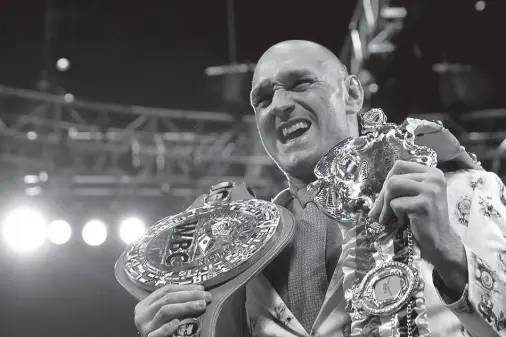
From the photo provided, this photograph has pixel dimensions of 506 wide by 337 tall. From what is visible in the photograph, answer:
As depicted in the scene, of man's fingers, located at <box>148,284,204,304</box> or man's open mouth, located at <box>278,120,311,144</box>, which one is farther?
man's open mouth, located at <box>278,120,311,144</box>

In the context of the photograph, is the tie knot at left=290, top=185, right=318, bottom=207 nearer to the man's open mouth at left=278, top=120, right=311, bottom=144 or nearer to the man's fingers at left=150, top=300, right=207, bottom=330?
the man's open mouth at left=278, top=120, right=311, bottom=144

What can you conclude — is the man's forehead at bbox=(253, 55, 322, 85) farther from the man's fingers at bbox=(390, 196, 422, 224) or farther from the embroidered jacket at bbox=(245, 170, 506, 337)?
the man's fingers at bbox=(390, 196, 422, 224)

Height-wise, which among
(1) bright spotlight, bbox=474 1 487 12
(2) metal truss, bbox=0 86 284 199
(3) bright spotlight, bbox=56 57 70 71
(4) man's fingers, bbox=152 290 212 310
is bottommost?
(2) metal truss, bbox=0 86 284 199

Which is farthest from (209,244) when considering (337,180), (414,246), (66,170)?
(66,170)

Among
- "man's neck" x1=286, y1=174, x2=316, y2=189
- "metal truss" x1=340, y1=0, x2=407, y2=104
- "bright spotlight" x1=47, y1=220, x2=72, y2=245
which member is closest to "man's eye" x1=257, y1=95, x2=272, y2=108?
"man's neck" x1=286, y1=174, x2=316, y2=189

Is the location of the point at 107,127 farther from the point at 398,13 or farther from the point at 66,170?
the point at 398,13

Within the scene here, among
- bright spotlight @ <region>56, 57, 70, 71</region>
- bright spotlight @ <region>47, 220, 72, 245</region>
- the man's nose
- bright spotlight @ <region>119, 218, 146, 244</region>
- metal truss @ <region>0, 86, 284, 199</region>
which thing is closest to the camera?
the man's nose

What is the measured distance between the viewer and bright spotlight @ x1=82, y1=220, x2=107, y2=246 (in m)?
5.24

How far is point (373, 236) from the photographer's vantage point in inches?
40.9

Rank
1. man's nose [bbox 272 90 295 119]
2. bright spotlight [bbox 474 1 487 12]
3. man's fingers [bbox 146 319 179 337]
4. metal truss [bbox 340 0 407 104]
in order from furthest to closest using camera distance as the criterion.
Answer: bright spotlight [bbox 474 1 487 12], metal truss [bbox 340 0 407 104], man's nose [bbox 272 90 295 119], man's fingers [bbox 146 319 179 337]

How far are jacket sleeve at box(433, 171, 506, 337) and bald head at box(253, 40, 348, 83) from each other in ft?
1.45

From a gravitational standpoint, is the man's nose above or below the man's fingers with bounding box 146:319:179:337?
above

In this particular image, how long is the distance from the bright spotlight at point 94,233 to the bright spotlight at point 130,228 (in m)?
0.17

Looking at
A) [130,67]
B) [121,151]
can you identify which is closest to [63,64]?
[130,67]
